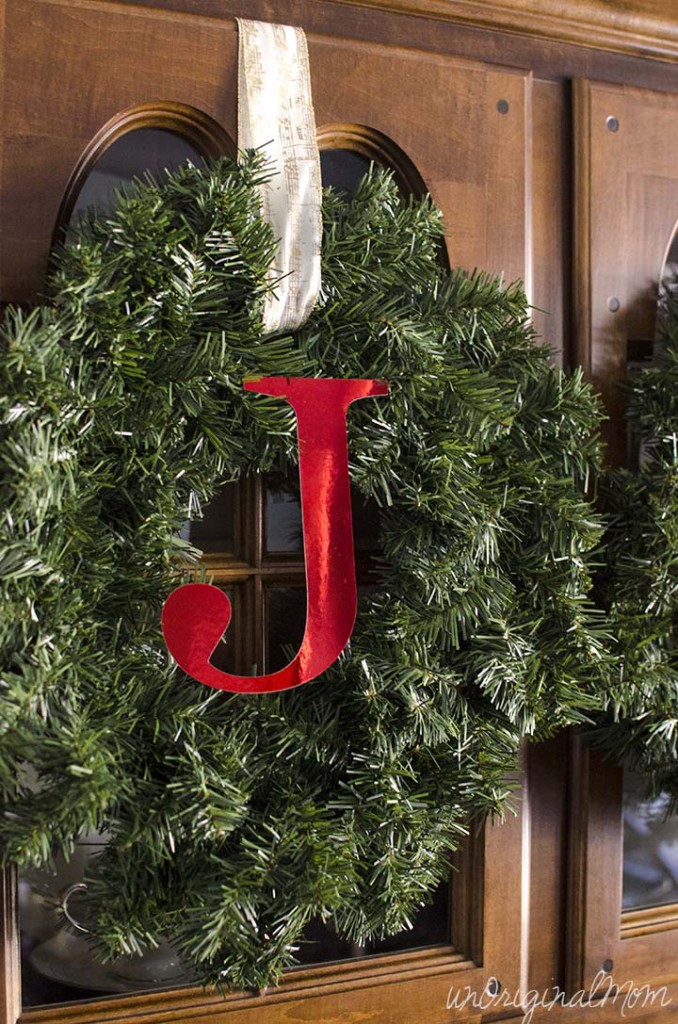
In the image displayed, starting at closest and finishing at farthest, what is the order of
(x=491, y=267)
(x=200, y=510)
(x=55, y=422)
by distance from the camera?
(x=55, y=422) < (x=200, y=510) < (x=491, y=267)

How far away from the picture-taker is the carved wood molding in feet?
2.79

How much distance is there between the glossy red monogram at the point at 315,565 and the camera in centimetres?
71

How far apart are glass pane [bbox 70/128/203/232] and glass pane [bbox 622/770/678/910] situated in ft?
2.20

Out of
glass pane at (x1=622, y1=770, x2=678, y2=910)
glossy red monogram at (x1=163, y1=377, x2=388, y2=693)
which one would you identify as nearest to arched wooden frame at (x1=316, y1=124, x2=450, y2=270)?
glossy red monogram at (x1=163, y1=377, x2=388, y2=693)

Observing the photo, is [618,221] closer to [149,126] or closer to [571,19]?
[571,19]

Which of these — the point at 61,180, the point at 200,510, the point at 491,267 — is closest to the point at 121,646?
the point at 200,510

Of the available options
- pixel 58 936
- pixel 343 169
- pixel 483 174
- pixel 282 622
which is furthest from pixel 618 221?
pixel 58 936

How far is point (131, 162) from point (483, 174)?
0.99 ft

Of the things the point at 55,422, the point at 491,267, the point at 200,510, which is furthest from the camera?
the point at 491,267

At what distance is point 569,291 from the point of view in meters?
0.92

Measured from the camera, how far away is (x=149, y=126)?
30.5 inches

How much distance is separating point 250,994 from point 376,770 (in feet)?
0.76

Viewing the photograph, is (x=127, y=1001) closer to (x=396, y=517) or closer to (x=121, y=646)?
A: (x=121, y=646)

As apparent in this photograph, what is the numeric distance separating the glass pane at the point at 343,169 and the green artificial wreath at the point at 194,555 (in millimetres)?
64
